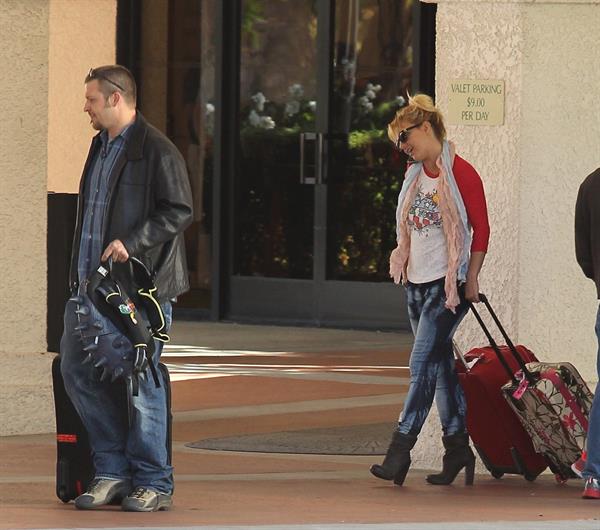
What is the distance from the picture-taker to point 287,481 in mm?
9734

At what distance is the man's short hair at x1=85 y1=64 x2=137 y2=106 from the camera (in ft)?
28.4

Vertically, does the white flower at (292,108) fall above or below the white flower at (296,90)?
below

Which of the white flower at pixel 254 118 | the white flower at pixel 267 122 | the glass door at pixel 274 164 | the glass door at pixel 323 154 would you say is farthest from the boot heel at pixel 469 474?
the white flower at pixel 254 118

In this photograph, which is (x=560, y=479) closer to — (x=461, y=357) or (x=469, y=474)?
(x=469, y=474)

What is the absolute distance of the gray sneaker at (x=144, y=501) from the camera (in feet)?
28.0

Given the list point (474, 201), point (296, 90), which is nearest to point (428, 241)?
point (474, 201)

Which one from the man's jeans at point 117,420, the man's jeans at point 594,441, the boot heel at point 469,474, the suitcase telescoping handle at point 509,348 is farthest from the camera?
the boot heel at point 469,474

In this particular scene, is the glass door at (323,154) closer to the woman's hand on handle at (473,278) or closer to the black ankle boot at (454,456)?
the black ankle boot at (454,456)

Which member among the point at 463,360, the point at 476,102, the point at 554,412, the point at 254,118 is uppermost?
the point at 254,118

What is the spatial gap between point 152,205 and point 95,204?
0.78 feet

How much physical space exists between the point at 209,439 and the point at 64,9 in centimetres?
887

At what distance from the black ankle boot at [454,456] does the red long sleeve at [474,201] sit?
3.02ft

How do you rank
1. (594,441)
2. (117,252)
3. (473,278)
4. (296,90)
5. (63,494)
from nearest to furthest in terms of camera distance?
(117,252)
(63,494)
(594,441)
(473,278)
(296,90)

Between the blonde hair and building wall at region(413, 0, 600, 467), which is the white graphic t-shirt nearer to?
the blonde hair
